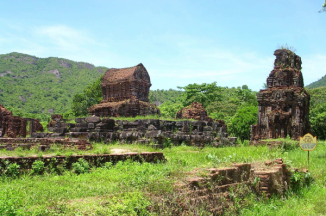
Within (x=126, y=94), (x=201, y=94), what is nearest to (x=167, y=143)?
(x=126, y=94)

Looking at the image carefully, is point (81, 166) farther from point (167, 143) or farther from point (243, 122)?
point (243, 122)

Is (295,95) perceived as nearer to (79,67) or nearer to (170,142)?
(170,142)

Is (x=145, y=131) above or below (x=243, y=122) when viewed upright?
below

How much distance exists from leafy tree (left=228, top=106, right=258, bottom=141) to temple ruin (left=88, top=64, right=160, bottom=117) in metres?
10.6

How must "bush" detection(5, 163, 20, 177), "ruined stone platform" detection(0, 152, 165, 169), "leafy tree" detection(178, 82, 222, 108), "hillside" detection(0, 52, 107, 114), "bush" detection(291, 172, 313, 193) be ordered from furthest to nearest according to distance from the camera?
"hillside" detection(0, 52, 107, 114) → "leafy tree" detection(178, 82, 222, 108) → "bush" detection(291, 172, 313, 193) → "ruined stone platform" detection(0, 152, 165, 169) → "bush" detection(5, 163, 20, 177)

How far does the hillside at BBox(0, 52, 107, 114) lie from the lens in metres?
65.6

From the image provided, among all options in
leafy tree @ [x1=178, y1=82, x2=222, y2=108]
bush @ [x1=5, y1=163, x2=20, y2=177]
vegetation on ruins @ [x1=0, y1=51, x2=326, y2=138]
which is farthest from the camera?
leafy tree @ [x1=178, y1=82, x2=222, y2=108]

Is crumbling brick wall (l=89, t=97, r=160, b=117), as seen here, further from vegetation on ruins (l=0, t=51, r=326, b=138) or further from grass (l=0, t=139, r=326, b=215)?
grass (l=0, t=139, r=326, b=215)

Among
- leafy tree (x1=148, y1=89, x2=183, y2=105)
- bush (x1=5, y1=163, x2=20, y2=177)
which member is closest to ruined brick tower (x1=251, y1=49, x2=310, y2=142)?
bush (x1=5, y1=163, x2=20, y2=177)

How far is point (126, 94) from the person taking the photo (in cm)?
1884

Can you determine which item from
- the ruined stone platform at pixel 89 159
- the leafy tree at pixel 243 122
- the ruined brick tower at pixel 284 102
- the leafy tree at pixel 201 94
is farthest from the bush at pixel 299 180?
the leafy tree at pixel 201 94

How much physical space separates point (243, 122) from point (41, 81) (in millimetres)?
72925

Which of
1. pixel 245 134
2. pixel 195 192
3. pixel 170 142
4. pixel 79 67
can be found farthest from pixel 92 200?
pixel 79 67

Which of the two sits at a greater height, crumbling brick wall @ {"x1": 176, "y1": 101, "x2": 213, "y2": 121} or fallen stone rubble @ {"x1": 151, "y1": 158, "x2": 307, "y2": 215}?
crumbling brick wall @ {"x1": 176, "y1": 101, "x2": 213, "y2": 121}
